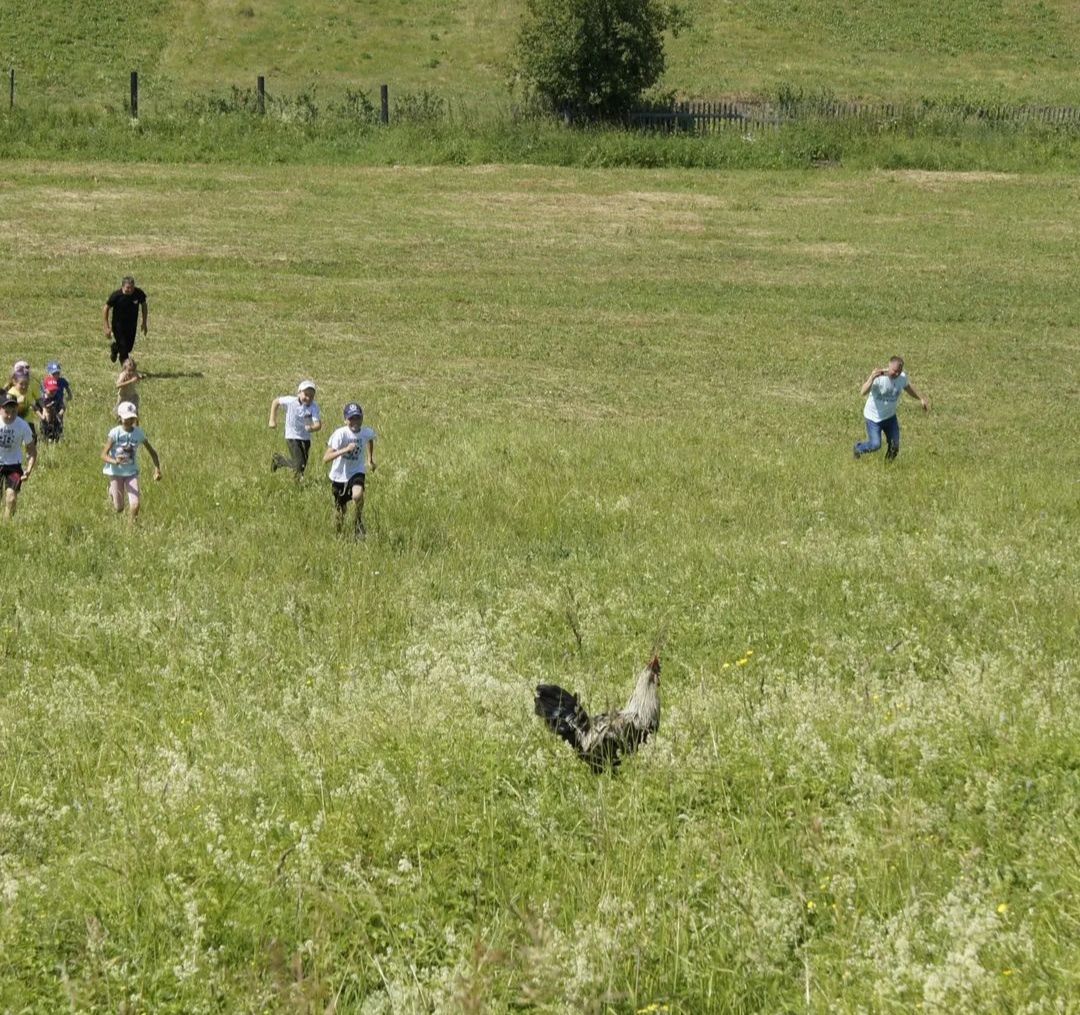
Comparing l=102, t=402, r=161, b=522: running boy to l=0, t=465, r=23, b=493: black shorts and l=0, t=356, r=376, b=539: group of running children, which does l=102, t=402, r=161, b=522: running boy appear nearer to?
l=0, t=356, r=376, b=539: group of running children

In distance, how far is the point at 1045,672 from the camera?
8.02 metres

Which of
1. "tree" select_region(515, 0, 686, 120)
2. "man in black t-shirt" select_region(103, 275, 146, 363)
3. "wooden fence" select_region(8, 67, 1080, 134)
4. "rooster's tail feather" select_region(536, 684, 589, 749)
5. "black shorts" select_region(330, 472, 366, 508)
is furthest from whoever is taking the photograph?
"wooden fence" select_region(8, 67, 1080, 134)

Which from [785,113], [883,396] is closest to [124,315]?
[883,396]

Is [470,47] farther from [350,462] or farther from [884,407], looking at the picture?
[350,462]

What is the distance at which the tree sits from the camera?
45.3m

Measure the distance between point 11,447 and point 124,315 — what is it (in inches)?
402

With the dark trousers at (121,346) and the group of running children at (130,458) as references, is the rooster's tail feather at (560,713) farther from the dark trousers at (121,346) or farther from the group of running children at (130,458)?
the dark trousers at (121,346)

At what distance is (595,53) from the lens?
4534 cm

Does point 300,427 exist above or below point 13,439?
below

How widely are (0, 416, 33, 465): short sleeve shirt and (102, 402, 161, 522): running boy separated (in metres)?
0.86

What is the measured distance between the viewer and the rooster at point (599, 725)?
6590mm

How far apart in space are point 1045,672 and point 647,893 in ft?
11.2

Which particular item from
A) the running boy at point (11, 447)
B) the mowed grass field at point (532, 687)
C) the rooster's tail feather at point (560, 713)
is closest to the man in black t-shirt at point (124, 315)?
the mowed grass field at point (532, 687)

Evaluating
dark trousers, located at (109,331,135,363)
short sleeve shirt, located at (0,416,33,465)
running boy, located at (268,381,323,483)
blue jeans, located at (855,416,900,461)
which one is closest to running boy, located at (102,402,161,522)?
short sleeve shirt, located at (0,416,33,465)
